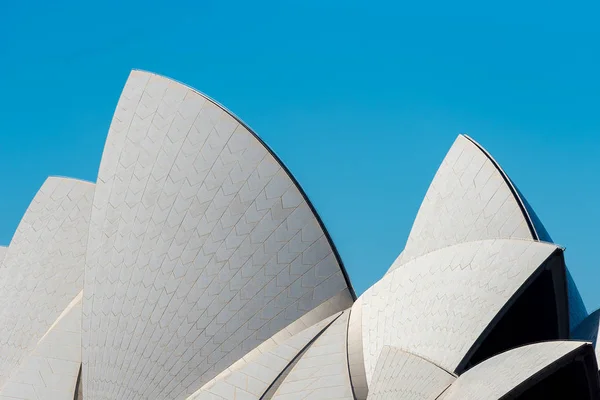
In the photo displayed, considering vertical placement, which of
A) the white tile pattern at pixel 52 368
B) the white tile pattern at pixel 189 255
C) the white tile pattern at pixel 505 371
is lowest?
the white tile pattern at pixel 505 371

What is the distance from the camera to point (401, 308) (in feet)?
61.4

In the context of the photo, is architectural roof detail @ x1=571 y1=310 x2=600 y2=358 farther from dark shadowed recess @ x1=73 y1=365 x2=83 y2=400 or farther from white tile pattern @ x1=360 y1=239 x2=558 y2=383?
dark shadowed recess @ x1=73 y1=365 x2=83 y2=400

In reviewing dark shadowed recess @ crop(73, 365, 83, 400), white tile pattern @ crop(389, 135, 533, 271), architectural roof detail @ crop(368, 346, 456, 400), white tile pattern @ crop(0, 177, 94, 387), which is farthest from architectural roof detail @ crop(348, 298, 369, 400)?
white tile pattern @ crop(0, 177, 94, 387)

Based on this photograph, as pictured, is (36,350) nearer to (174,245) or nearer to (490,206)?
(174,245)

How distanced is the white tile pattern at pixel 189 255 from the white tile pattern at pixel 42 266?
160 centimetres

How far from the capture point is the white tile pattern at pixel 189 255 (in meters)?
20.4

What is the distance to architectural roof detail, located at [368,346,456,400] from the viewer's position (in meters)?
15.8

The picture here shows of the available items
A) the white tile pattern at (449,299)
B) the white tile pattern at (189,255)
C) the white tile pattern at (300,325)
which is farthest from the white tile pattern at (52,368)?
the white tile pattern at (449,299)

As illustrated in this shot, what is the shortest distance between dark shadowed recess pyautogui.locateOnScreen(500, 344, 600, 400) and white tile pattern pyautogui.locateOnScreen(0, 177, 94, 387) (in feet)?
37.3

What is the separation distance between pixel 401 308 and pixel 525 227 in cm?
365

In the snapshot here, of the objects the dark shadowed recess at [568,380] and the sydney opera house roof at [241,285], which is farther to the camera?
the sydney opera house roof at [241,285]

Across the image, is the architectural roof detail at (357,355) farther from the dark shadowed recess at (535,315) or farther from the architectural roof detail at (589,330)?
the architectural roof detail at (589,330)

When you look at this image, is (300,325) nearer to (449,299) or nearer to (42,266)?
(449,299)

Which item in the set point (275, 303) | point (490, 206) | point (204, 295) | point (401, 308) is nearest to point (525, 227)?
point (490, 206)
